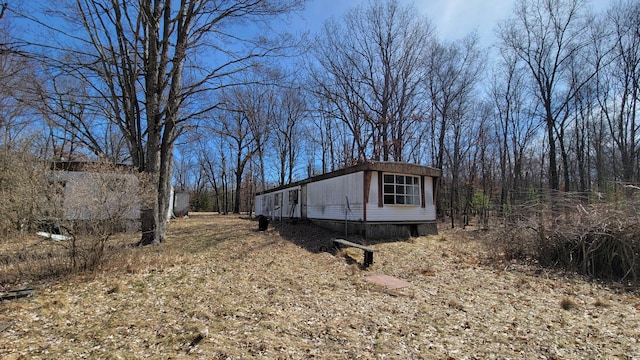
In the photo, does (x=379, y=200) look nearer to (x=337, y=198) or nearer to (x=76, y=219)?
(x=337, y=198)

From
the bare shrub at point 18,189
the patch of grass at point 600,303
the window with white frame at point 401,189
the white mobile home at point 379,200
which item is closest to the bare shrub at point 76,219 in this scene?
the bare shrub at point 18,189

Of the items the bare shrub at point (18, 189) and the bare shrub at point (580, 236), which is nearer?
the bare shrub at point (18, 189)

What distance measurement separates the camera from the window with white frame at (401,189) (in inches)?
447

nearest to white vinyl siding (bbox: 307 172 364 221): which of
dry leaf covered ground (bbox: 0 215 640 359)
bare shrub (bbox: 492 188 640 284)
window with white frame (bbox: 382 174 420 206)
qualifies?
window with white frame (bbox: 382 174 420 206)

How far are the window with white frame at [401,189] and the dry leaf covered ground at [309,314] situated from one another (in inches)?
184

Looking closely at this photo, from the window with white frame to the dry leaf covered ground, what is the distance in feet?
15.3

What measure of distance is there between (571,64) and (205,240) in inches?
918

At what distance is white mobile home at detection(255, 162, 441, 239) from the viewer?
10.9m

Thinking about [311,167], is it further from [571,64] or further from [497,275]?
[497,275]

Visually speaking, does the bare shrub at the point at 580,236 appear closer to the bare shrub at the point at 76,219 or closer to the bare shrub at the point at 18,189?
the bare shrub at the point at 76,219

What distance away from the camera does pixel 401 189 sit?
11680 millimetres

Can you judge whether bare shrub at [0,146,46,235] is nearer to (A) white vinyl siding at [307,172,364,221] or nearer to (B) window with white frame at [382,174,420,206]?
(A) white vinyl siding at [307,172,364,221]

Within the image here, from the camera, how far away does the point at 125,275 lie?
527 cm

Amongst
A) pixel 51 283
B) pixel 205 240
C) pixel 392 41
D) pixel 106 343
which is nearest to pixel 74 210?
pixel 51 283
